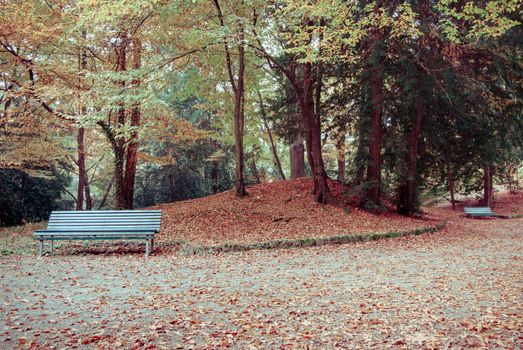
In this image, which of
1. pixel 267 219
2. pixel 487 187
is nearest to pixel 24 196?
pixel 267 219

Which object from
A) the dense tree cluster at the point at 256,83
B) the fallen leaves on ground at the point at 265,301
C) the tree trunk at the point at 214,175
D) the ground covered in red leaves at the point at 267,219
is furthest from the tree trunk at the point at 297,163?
the fallen leaves on ground at the point at 265,301

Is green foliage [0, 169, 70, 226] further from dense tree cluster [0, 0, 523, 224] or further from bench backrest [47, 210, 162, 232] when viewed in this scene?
bench backrest [47, 210, 162, 232]

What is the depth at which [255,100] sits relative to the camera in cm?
1875

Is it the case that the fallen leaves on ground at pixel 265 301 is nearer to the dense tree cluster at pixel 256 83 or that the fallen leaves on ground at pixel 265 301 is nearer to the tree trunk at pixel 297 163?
the dense tree cluster at pixel 256 83

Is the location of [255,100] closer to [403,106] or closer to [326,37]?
[403,106]

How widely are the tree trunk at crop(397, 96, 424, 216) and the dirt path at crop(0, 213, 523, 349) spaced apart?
236 inches

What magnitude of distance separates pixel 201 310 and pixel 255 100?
1473cm

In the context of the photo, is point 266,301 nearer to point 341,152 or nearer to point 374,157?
point 374,157

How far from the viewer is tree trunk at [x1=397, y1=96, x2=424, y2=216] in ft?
46.1

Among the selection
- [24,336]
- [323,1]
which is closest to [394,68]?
[323,1]

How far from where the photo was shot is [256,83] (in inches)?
634

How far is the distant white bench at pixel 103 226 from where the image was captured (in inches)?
345

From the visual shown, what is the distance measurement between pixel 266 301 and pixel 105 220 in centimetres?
528

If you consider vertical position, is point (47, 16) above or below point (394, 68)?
above
